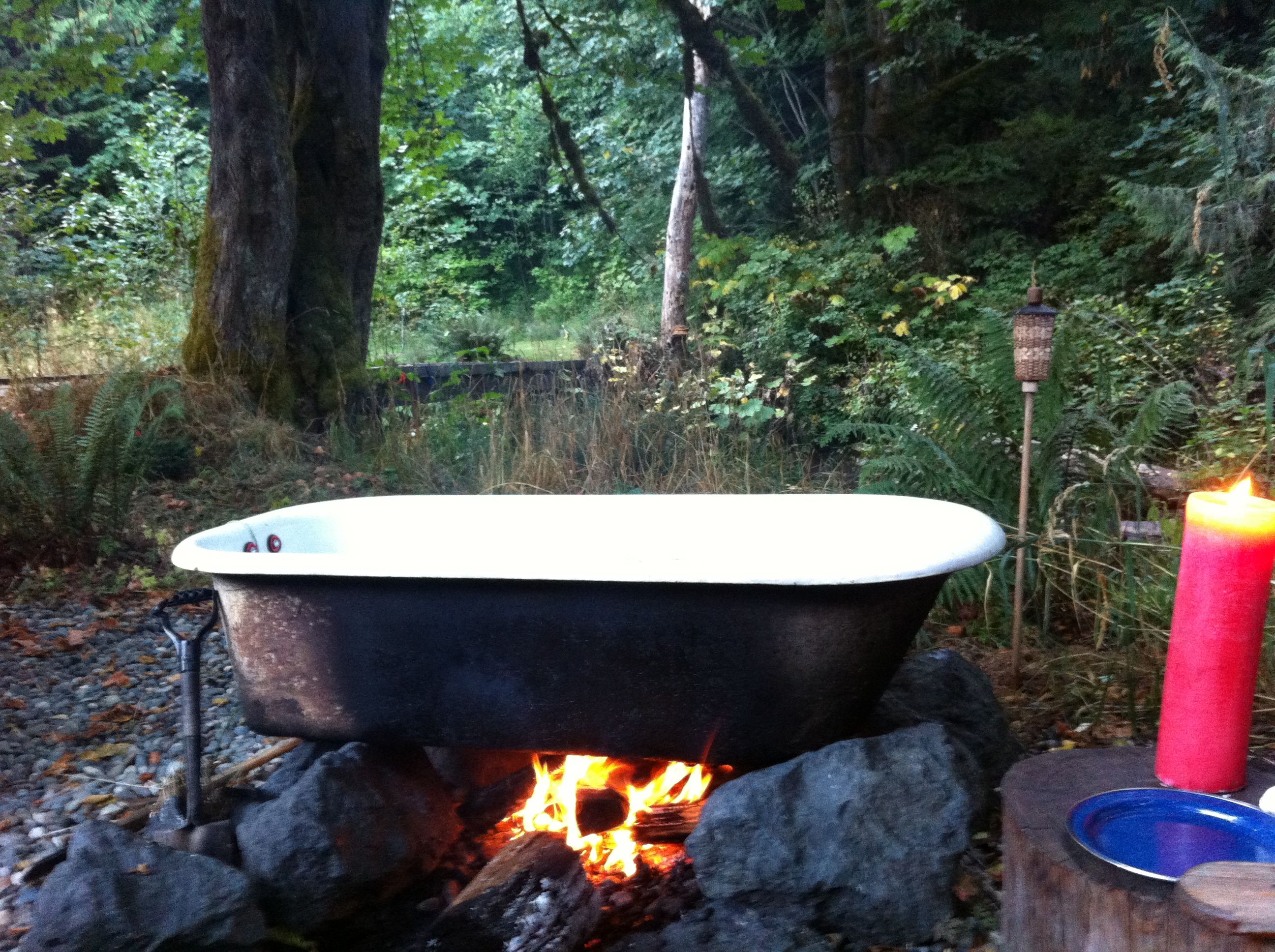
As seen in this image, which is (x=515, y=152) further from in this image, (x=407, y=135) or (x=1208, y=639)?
(x=1208, y=639)

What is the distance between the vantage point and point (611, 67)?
449cm

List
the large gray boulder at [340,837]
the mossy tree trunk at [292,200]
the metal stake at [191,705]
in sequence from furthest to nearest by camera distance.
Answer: the mossy tree trunk at [292,200] → the metal stake at [191,705] → the large gray boulder at [340,837]

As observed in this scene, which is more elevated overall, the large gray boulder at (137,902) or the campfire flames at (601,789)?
the large gray boulder at (137,902)

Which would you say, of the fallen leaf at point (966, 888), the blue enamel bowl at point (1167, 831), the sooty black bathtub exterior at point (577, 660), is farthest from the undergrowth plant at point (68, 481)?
the blue enamel bowl at point (1167, 831)

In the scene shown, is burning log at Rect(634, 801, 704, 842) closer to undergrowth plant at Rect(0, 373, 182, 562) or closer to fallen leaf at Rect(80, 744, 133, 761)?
fallen leaf at Rect(80, 744, 133, 761)

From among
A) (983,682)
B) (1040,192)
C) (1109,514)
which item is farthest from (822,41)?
(983,682)

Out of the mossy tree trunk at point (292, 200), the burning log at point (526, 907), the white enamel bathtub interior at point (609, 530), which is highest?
the mossy tree trunk at point (292, 200)

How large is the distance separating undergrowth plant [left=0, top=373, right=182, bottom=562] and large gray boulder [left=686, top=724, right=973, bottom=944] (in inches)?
107

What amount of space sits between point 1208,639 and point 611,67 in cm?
399

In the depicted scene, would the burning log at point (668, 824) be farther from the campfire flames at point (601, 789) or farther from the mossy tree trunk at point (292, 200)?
the mossy tree trunk at point (292, 200)

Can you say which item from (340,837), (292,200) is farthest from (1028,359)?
(292,200)

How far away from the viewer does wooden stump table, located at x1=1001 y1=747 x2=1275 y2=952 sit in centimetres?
88

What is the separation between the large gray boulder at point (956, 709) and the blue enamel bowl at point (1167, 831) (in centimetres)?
64

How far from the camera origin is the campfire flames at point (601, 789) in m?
1.92
